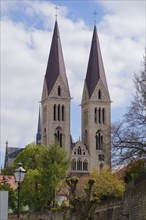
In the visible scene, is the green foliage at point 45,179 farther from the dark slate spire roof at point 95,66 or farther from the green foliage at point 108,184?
the dark slate spire roof at point 95,66

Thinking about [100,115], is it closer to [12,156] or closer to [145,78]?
[12,156]

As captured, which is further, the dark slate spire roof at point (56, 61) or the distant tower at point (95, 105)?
the distant tower at point (95, 105)

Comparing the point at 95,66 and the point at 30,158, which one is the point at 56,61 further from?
the point at 30,158

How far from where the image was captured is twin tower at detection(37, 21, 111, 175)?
5034 inches

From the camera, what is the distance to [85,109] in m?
135

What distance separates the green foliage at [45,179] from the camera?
222 feet

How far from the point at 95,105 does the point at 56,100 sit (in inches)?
346

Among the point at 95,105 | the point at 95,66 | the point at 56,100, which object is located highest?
the point at 95,66

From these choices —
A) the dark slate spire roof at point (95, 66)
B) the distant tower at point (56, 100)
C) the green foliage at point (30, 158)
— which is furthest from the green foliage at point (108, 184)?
the dark slate spire roof at point (95, 66)

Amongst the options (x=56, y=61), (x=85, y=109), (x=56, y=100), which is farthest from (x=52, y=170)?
(x=85, y=109)

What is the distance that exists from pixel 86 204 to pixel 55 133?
9524 cm

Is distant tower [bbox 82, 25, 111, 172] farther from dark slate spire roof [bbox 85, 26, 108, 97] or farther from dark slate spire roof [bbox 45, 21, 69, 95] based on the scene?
dark slate spire roof [bbox 45, 21, 69, 95]

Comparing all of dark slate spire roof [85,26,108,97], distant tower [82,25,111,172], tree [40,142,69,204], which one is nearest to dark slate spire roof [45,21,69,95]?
dark slate spire roof [85,26,108,97]

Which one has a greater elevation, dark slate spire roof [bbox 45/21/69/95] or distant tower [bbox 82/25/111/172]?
dark slate spire roof [bbox 45/21/69/95]
